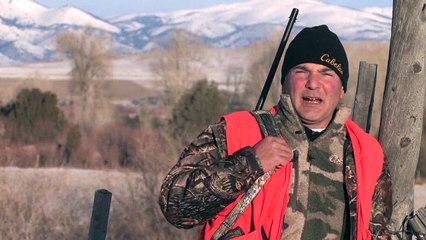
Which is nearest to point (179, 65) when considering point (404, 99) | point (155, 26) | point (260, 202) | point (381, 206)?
point (404, 99)

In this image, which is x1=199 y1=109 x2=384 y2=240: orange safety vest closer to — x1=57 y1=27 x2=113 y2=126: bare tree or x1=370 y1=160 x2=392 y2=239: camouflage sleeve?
x1=370 y1=160 x2=392 y2=239: camouflage sleeve

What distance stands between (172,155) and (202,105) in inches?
677

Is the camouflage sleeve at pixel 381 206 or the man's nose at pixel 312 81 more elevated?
the man's nose at pixel 312 81

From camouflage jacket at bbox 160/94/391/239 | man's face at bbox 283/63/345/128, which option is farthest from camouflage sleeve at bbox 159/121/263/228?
man's face at bbox 283/63/345/128

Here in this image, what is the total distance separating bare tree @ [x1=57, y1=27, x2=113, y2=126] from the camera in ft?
173

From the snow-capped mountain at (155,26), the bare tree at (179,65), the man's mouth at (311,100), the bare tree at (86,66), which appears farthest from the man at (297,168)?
the snow-capped mountain at (155,26)

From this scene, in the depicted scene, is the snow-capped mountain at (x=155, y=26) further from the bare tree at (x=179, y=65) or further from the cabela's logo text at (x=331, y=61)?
the cabela's logo text at (x=331, y=61)

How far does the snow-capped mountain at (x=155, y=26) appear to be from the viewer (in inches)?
5241

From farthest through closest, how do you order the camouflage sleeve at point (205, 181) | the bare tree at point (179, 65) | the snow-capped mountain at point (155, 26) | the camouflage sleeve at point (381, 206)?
1. the snow-capped mountain at point (155, 26)
2. the bare tree at point (179, 65)
3. the camouflage sleeve at point (381, 206)
4. the camouflage sleeve at point (205, 181)

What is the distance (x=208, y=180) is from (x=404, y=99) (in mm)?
1448

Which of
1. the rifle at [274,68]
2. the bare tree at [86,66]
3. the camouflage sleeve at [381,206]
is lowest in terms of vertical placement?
the bare tree at [86,66]

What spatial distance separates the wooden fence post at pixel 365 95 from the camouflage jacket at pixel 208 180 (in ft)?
4.83

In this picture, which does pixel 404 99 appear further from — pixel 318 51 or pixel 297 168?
pixel 297 168

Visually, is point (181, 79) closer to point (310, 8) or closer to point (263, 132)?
point (263, 132)
